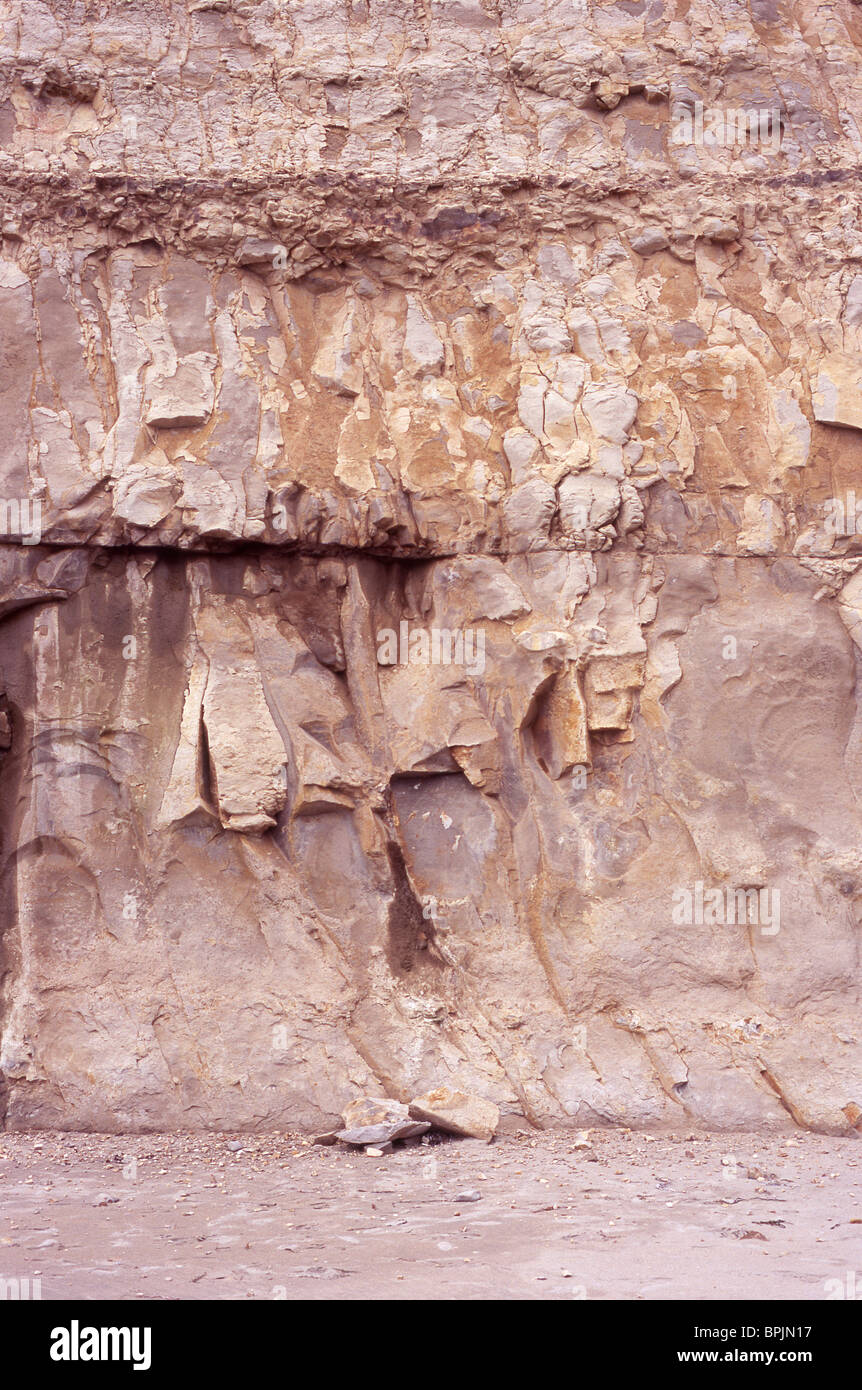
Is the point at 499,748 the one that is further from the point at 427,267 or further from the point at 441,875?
the point at 427,267

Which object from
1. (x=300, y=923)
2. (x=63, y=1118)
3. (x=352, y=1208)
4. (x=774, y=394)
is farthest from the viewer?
(x=774, y=394)

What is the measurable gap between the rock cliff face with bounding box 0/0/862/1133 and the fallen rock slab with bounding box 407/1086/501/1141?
0.16 m

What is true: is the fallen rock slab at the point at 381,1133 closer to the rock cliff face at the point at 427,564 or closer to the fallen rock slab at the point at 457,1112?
the fallen rock slab at the point at 457,1112

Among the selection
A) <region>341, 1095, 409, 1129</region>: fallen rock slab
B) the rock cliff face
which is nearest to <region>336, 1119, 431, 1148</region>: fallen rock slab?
<region>341, 1095, 409, 1129</region>: fallen rock slab

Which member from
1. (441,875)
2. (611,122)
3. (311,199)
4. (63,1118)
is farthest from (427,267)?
(63,1118)

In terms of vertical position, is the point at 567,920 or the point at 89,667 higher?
the point at 89,667

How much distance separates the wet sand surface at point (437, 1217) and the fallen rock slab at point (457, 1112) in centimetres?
11

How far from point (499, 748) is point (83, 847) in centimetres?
255

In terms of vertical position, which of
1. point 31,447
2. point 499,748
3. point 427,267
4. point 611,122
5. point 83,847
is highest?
point 611,122

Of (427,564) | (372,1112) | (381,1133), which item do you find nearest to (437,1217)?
(381,1133)

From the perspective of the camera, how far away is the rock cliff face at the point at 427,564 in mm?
7293

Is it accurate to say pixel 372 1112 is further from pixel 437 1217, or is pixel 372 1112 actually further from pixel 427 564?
pixel 427 564

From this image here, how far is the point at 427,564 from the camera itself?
26.8ft

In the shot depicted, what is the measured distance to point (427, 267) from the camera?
27.5 ft
